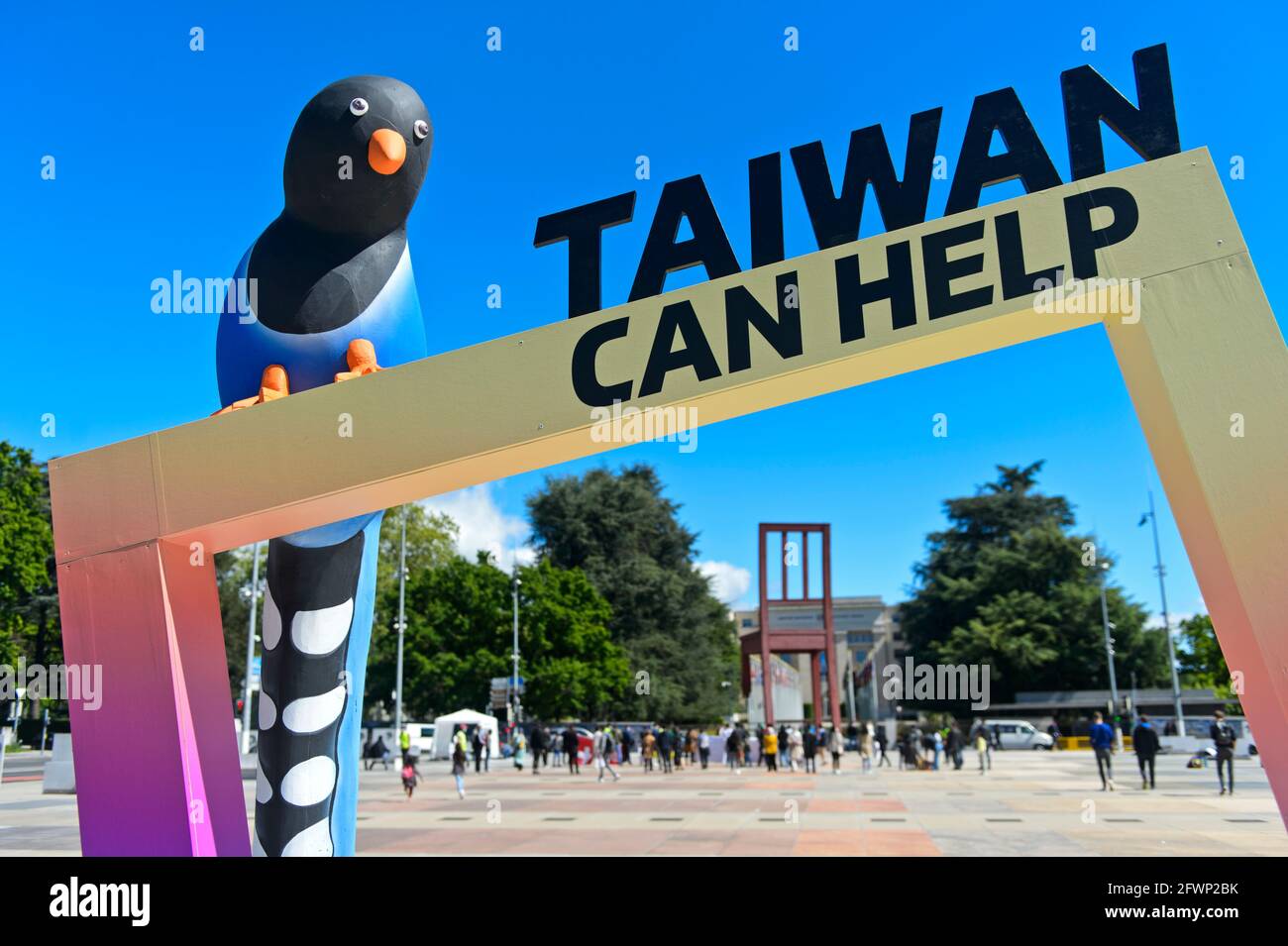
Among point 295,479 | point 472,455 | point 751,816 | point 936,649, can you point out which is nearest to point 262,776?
point 295,479

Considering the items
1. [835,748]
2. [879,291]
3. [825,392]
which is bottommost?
[835,748]

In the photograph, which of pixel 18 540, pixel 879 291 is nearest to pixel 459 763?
pixel 879 291

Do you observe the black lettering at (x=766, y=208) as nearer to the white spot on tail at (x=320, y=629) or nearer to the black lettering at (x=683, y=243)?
the black lettering at (x=683, y=243)

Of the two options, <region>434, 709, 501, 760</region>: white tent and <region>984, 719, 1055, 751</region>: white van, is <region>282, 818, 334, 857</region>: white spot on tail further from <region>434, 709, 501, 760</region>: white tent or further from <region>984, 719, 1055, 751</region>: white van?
<region>984, 719, 1055, 751</region>: white van

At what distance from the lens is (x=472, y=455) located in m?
5.29

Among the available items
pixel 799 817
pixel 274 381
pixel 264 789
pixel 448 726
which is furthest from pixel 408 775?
pixel 448 726

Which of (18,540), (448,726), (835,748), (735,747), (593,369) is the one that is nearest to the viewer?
(593,369)

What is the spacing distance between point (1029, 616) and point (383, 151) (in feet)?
165

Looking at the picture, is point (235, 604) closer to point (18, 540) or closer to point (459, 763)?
point (18, 540)

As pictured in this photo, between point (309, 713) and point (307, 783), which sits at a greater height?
point (309, 713)

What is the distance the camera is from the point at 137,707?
5395mm

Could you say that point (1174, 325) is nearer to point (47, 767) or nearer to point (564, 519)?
point (47, 767)

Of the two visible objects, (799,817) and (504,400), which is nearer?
(504,400)

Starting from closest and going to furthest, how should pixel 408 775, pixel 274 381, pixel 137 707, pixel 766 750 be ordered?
pixel 137 707
pixel 274 381
pixel 408 775
pixel 766 750
